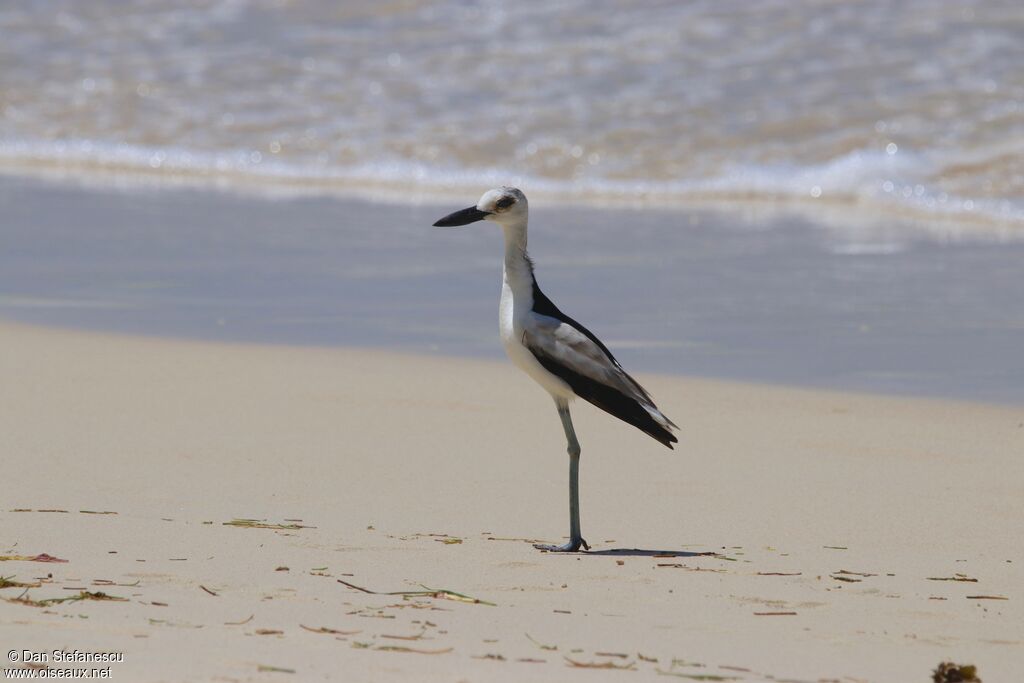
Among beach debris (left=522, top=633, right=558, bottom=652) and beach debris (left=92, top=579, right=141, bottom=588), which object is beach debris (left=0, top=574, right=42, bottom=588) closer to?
beach debris (left=92, top=579, right=141, bottom=588)

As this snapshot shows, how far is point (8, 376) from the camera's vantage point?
657cm

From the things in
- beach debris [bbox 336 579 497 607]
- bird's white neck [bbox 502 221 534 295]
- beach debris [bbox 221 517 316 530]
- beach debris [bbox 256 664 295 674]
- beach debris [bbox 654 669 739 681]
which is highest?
bird's white neck [bbox 502 221 534 295]

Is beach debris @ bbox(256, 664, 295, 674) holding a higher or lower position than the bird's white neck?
lower

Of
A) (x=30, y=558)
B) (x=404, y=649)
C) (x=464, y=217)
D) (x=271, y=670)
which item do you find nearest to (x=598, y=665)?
(x=404, y=649)

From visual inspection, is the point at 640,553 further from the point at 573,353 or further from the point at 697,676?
the point at 697,676

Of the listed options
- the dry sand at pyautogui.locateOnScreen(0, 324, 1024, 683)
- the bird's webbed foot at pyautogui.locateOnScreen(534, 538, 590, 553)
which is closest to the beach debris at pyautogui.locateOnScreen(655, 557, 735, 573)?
the dry sand at pyautogui.locateOnScreen(0, 324, 1024, 683)

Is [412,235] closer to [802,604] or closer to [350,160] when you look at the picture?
[350,160]

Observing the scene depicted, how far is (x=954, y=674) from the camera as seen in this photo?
349cm

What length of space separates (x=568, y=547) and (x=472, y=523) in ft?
1.37

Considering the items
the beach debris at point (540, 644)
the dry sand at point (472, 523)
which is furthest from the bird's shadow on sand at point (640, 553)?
the beach debris at point (540, 644)

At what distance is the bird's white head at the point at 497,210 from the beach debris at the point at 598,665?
180 centimetres

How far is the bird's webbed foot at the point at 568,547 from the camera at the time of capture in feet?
15.0

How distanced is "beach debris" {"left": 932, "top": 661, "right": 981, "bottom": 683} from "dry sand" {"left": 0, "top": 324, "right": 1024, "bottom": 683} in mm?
70

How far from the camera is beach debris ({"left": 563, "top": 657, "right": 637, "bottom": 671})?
11.3ft
